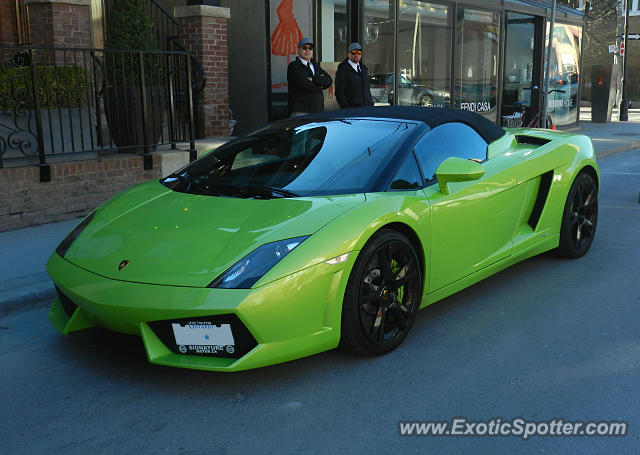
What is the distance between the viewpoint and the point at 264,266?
3.38 m

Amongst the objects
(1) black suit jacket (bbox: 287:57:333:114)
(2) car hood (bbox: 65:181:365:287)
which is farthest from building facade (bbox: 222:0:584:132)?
(2) car hood (bbox: 65:181:365:287)

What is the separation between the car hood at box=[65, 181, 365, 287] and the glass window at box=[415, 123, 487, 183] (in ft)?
2.32

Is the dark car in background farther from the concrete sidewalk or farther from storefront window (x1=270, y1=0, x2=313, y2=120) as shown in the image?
the concrete sidewalk

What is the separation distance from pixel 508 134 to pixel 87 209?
4.61 meters

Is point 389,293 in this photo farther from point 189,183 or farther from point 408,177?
point 189,183

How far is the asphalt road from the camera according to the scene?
9.95 feet

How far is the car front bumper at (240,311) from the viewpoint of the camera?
10.7ft

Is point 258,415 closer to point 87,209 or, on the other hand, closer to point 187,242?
point 187,242

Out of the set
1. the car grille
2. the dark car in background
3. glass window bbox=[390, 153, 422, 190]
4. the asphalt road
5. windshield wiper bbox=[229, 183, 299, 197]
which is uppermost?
the dark car in background

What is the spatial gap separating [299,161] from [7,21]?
324 inches

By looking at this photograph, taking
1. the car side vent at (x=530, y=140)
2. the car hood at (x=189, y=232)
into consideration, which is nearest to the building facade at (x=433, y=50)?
the car side vent at (x=530, y=140)

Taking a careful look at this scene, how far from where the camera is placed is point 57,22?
10086mm

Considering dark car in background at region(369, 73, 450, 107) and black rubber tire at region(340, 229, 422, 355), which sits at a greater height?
dark car in background at region(369, 73, 450, 107)

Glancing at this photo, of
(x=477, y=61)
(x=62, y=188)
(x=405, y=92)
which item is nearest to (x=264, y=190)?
(x=62, y=188)
